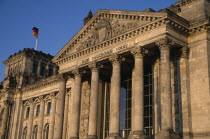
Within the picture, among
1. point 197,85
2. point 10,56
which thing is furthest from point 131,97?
point 10,56

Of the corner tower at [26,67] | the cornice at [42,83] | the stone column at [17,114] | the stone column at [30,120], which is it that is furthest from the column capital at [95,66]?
the stone column at [17,114]

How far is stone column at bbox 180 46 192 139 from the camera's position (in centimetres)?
2761

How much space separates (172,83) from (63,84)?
14.0 metres

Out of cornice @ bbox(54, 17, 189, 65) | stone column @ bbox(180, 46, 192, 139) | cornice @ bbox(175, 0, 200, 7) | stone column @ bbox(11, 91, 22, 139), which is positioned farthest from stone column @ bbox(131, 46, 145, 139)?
stone column @ bbox(11, 91, 22, 139)

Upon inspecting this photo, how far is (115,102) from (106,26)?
833 cm

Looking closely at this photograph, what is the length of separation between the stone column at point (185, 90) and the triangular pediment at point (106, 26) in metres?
4.32

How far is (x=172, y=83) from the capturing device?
29.8 metres

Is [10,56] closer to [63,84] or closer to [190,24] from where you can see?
[63,84]

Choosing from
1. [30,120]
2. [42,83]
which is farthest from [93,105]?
[30,120]

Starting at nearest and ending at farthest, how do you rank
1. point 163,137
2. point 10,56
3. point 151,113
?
point 163,137 → point 151,113 → point 10,56

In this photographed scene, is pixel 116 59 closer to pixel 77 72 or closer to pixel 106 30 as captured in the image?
pixel 106 30

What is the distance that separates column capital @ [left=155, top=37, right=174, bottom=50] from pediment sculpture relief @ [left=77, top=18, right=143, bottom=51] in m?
3.51

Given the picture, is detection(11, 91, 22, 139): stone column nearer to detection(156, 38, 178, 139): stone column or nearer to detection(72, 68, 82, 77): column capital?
detection(72, 68, 82, 77): column capital

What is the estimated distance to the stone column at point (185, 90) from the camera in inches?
1087
